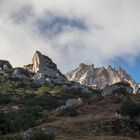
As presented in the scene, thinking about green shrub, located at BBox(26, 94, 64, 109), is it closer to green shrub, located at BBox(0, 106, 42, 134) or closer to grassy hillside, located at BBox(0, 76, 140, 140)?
grassy hillside, located at BBox(0, 76, 140, 140)

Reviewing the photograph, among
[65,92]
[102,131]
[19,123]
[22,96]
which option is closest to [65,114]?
[19,123]

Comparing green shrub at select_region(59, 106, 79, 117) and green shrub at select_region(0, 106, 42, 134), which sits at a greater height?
green shrub at select_region(59, 106, 79, 117)

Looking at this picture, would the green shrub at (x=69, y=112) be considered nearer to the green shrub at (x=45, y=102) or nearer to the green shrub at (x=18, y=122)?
the green shrub at (x=18, y=122)

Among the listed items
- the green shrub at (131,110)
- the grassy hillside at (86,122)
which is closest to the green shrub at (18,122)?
the grassy hillside at (86,122)

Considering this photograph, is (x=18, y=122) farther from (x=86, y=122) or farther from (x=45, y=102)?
(x=45, y=102)

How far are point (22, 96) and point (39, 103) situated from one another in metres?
22.5

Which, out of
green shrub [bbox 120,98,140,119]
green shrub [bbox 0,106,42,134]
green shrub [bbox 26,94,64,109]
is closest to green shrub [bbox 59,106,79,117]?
green shrub [bbox 0,106,42,134]

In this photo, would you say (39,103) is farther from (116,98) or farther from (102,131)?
(102,131)

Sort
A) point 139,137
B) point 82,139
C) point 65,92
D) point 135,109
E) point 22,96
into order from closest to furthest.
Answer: point 82,139
point 139,137
point 135,109
point 22,96
point 65,92

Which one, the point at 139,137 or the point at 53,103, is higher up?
the point at 53,103

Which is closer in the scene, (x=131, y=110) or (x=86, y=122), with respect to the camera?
(x=86, y=122)

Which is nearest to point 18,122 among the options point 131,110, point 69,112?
point 69,112

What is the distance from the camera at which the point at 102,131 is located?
72.1 meters

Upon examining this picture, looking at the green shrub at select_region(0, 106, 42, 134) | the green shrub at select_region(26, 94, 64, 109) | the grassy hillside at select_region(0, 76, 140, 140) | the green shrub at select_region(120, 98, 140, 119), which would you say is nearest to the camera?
the grassy hillside at select_region(0, 76, 140, 140)
